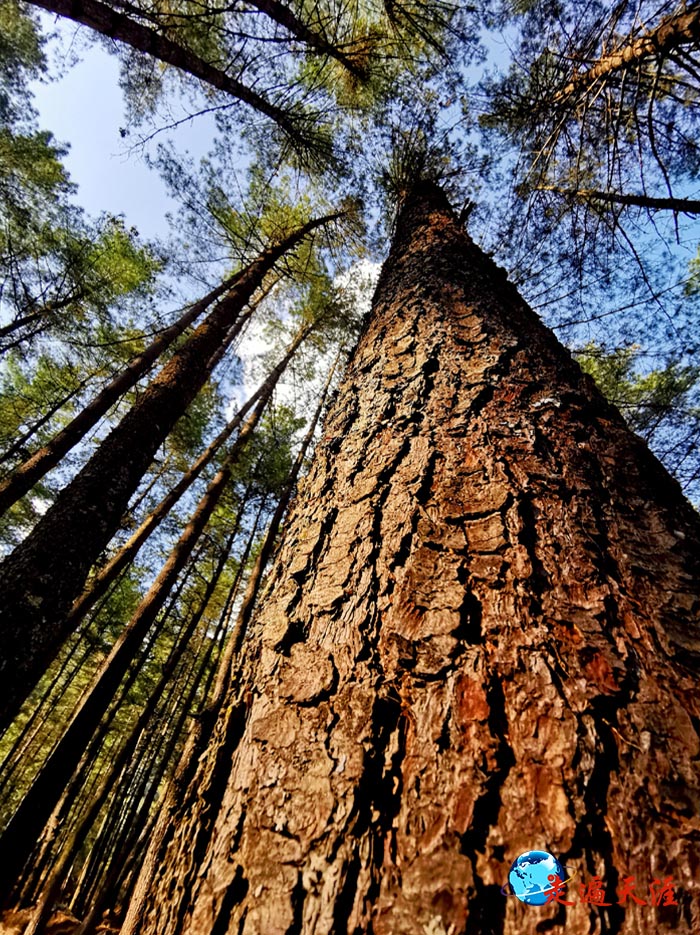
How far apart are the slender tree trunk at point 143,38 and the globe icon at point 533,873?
6054 millimetres

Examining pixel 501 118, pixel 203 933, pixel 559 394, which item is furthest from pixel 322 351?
pixel 203 933

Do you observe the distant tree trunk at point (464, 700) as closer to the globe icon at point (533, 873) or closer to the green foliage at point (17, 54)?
the globe icon at point (533, 873)

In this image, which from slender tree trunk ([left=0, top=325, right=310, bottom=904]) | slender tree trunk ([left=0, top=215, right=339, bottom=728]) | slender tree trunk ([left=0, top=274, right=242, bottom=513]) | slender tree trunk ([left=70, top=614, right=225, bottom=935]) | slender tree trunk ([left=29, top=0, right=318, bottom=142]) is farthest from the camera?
slender tree trunk ([left=70, top=614, right=225, bottom=935])

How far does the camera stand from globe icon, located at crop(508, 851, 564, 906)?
0.46 meters

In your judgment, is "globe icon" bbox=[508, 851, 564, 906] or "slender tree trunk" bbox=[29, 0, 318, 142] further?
"slender tree trunk" bbox=[29, 0, 318, 142]

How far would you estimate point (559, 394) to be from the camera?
1241mm

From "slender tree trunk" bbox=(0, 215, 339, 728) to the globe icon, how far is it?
124 inches

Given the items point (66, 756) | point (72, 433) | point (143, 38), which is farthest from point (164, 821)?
point (72, 433)

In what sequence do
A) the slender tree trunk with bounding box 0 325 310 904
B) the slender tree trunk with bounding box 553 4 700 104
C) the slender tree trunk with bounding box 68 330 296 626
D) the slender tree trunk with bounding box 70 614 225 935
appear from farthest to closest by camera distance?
the slender tree trunk with bounding box 70 614 225 935 → the slender tree trunk with bounding box 68 330 296 626 → the slender tree trunk with bounding box 0 325 310 904 → the slender tree trunk with bounding box 553 4 700 104

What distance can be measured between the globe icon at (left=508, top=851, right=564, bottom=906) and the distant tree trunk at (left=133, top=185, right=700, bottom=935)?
0.01 meters

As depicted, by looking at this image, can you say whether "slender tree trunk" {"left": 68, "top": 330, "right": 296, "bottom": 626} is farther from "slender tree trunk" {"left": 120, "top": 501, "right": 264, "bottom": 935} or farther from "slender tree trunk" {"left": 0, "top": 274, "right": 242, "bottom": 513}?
"slender tree trunk" {"left": 120, "top": 501, "right": 264, "bottom": 935}

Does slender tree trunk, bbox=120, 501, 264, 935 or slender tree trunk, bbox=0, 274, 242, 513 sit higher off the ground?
slender tree trunk, bbox=0, 274, 242, 513

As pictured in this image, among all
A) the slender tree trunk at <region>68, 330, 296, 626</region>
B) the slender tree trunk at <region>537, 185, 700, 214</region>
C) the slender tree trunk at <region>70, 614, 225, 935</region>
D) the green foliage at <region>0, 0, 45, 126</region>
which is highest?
the green foliage at <region>0, 0, 45, 126</region>

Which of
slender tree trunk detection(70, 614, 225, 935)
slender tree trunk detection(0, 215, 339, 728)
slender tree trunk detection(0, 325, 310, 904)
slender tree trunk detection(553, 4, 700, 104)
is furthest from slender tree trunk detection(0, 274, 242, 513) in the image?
slender tree trunk detection(70, 614, 225, 935)
